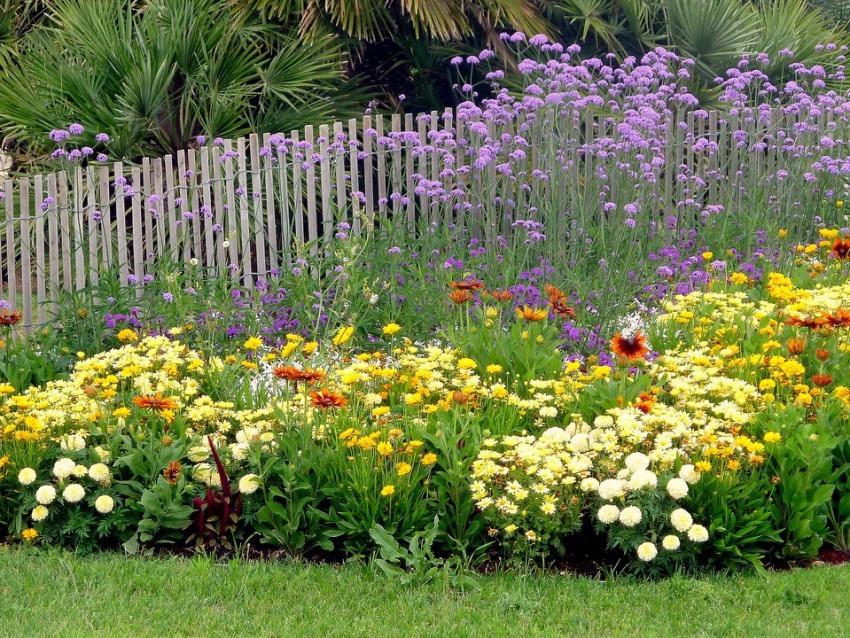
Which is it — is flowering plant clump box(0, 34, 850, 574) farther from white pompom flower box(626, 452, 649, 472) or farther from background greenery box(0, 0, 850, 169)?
background greenery box(0, 0, 850, 169)

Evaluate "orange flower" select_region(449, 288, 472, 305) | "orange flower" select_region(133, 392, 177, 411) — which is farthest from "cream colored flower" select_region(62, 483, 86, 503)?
"orange flower" select_region(449, 288, 472, 305)

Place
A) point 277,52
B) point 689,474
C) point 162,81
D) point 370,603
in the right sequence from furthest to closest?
1. point 277,52
2. point 162,81
3. point 689,474
4. point 370,603

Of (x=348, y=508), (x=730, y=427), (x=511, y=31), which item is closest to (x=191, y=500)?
(x=348, y=508)

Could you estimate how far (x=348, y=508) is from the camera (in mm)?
3674

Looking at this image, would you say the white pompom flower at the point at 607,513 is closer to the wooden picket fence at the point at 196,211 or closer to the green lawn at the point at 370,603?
the green lawn at the point at 370,603

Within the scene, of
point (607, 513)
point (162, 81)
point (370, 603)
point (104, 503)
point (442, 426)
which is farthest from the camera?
point (162, 81)

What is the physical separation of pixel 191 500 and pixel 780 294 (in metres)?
2.73

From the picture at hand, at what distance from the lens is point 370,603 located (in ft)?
10.9

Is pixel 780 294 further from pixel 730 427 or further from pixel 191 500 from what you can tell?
pixel 191 500

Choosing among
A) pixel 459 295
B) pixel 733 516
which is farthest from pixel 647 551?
pixel 459 295

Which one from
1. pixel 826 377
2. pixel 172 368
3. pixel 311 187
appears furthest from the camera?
pixel 311 187

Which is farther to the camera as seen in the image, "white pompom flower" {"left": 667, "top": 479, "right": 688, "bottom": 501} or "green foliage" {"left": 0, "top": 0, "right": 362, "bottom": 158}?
"green foliage" {"left": 0, "top": 0, "right": 362, "bottom": 158}

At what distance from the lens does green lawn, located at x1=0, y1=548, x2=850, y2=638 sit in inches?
123

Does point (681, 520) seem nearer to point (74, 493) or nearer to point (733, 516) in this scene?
point (733, 516)
